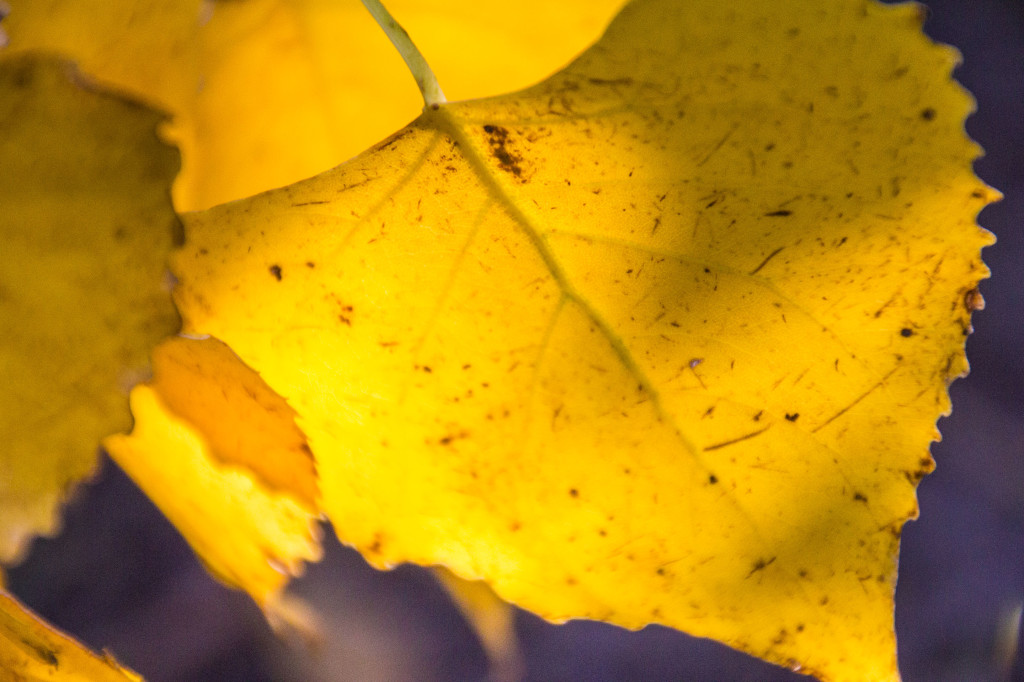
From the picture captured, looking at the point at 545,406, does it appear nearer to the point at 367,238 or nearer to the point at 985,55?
the point at 367,238

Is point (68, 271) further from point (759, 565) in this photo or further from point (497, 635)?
point (497, 635)

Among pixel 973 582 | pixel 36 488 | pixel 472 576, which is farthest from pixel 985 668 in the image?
pixel 36 488

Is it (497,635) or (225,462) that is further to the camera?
(497,635)

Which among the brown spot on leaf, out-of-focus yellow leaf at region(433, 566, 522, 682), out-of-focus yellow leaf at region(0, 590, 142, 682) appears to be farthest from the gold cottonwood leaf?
out-of-focus yellow leaf at region(433, 566, 522, 682)

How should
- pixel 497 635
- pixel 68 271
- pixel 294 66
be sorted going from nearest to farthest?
pixel 68 271
pixel 294 66
pixel 497 635

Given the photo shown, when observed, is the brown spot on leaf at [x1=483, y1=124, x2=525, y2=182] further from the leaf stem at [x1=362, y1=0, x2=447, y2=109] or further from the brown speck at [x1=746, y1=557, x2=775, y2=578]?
the brown speck at [x1=746, y1=557, x2=775, y2=578]

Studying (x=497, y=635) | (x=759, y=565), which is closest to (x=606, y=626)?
(x=497, y=635)

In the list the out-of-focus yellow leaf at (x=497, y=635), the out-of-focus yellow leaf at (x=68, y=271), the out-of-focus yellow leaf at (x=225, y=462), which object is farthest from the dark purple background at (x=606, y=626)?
the out-of-focus yellow leaf at (x=68, y=271)
